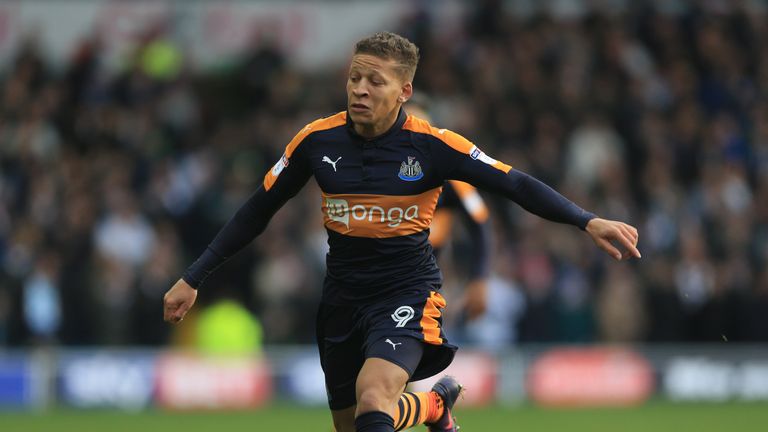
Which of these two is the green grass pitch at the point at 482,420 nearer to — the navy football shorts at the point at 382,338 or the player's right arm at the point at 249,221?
the navy football shorts at the point at 382,338

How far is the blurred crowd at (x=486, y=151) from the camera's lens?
15.9 metres

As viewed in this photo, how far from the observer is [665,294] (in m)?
16.9

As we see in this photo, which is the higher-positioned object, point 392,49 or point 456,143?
point 392,49

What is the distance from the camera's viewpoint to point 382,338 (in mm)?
7078

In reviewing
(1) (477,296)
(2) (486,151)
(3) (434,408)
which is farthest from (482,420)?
(3) (434,408)

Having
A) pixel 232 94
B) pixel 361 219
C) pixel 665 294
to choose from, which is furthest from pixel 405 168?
pixel 232 94

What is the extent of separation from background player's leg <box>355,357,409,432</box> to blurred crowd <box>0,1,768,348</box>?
25.6 feet

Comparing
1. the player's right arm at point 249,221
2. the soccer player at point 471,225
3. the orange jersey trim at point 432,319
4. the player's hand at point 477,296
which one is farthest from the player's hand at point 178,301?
the player's hand at point 477,296

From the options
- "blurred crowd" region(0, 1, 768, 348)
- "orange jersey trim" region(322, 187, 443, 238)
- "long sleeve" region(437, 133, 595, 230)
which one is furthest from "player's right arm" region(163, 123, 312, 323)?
"blurred crowd" region(0, 1, 768, 348)

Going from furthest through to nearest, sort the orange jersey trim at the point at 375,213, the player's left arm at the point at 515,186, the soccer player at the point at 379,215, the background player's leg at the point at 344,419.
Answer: the background player's leg at the point at 344,419, the orange jersey trim at the point at 375,213, the soccer player at the point at 379,215, the player's left arm at the point at 515,186

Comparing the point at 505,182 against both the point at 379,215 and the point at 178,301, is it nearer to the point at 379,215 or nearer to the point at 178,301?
the point at 379,215

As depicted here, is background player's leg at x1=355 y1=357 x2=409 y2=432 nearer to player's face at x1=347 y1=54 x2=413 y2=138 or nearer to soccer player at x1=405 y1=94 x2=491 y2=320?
player's face at x1=347 y1=54 x2=413 y2=138

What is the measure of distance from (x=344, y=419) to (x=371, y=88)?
5.91 feet

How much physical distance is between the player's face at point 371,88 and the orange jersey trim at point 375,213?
1.31ft
